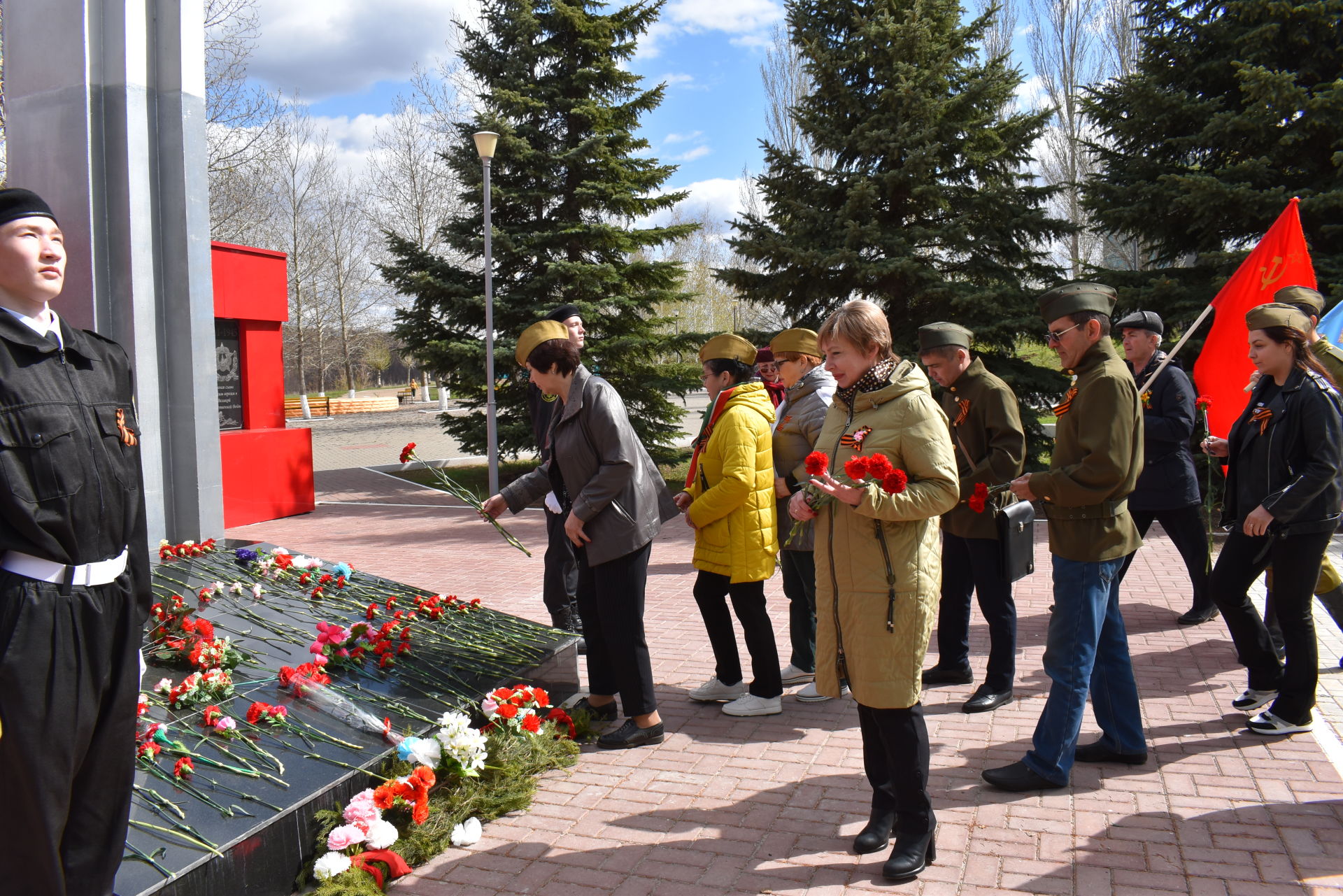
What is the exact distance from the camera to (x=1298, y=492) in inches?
→ 158

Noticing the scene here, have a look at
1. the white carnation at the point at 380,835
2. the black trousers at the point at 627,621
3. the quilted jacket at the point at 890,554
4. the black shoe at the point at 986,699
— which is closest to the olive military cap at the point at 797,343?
the black trousers at the point at 627,621

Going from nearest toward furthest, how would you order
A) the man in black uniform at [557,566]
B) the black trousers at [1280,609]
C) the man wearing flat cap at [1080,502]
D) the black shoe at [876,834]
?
1. the black shoe at [876,834]
2. the man wearing flat cap at [1080,502]
3. the black trousers at [1280,609]
4. the man in black uniform at [557,566]

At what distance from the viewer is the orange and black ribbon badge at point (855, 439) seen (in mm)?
3162

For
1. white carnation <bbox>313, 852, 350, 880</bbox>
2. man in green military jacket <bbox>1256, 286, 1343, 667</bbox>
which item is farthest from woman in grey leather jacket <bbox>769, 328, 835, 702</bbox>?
white carnation <bbox>313, 852, 350, 880</bbox>

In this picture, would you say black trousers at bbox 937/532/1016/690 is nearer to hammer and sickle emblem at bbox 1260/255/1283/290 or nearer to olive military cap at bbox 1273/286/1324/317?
olive military cap at bbox 1273/286/1324/317

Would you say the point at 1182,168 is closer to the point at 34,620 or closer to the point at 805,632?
the point at 805,632

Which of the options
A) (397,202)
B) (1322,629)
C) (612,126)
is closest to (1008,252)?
(612,126)

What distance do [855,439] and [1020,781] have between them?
1.67 meters

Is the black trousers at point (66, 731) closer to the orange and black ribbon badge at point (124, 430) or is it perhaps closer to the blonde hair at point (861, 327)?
the orange and black ribbon badge at point (124, 430)

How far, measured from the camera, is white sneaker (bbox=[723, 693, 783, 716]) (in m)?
4.78

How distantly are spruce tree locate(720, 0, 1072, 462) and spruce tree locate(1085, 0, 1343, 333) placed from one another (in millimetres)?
1153

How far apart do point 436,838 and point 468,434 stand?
488 inches

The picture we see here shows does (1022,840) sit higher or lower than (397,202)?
lower

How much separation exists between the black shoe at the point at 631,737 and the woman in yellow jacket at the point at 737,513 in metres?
0.52
